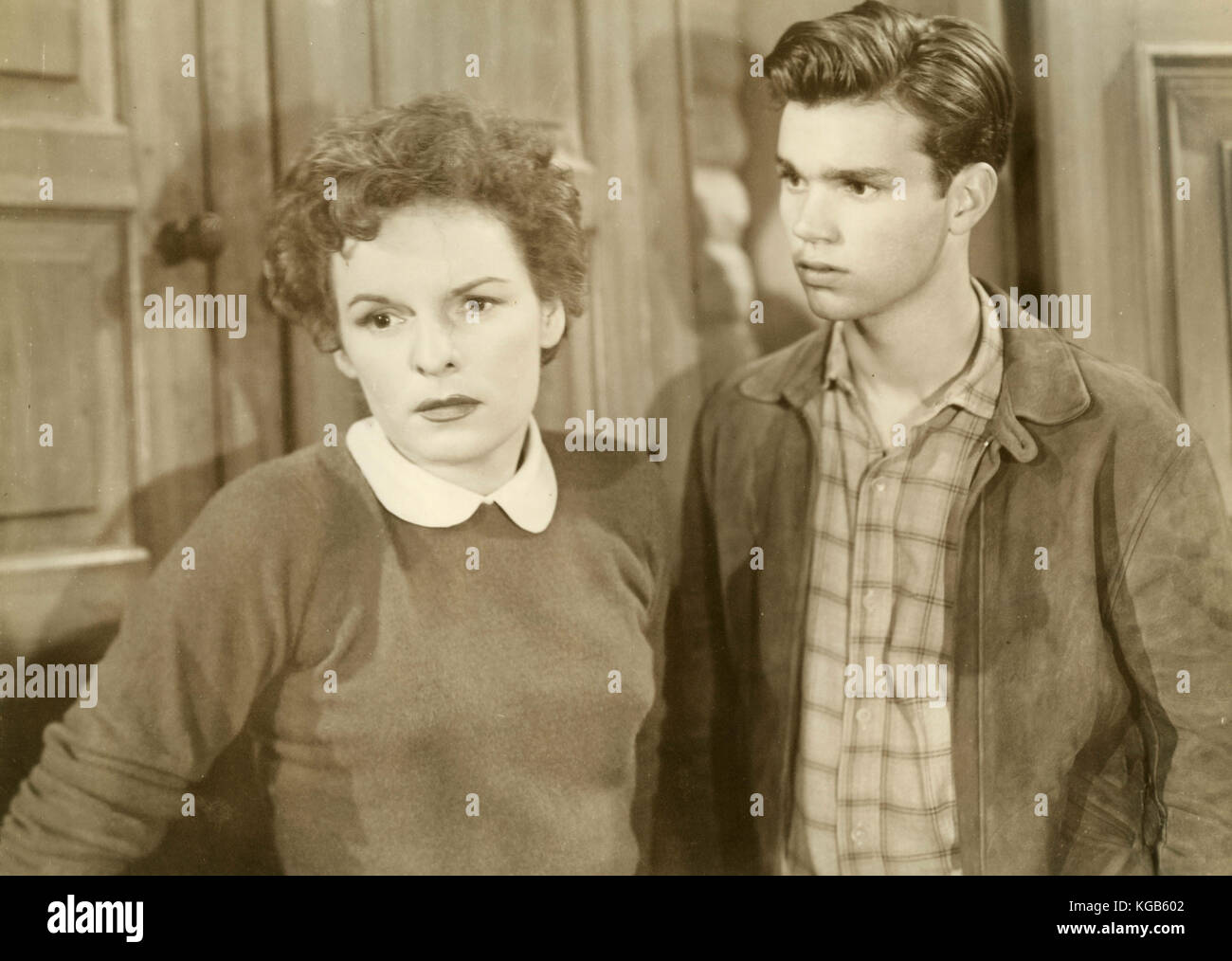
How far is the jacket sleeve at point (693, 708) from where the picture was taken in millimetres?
1706

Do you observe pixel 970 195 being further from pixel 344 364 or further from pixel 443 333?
pixel 344 364

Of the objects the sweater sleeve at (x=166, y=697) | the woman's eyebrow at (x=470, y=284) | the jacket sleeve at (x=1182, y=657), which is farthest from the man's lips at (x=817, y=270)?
the sweater sleeve at (x=166, y=697)

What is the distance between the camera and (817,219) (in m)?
1.67

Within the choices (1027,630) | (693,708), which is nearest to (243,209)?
(693,708)

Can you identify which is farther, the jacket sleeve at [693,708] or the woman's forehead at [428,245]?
the jacket sleeve at [693,708]

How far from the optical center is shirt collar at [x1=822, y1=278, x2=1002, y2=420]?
1.68 metres

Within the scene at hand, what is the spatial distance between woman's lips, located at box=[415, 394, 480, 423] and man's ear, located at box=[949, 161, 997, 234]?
30.0 inches

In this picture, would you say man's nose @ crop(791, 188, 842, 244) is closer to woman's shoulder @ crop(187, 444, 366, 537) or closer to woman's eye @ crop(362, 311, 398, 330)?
woman's eye @ crop(362, 311, 398, 330)

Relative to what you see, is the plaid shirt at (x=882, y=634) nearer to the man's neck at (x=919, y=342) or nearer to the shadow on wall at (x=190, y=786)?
the man's neck at (x=919, y=342)

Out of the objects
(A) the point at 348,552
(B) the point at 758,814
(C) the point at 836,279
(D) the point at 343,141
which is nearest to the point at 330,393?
(A) the point at 348,552

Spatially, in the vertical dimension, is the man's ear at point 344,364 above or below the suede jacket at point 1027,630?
above

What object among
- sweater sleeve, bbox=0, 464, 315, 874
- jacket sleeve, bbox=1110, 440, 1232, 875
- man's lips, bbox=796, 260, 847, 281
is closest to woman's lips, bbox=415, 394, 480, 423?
sweater sleeve, bbox=0, 464, 315, 874

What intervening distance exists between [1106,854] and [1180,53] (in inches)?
48.3
